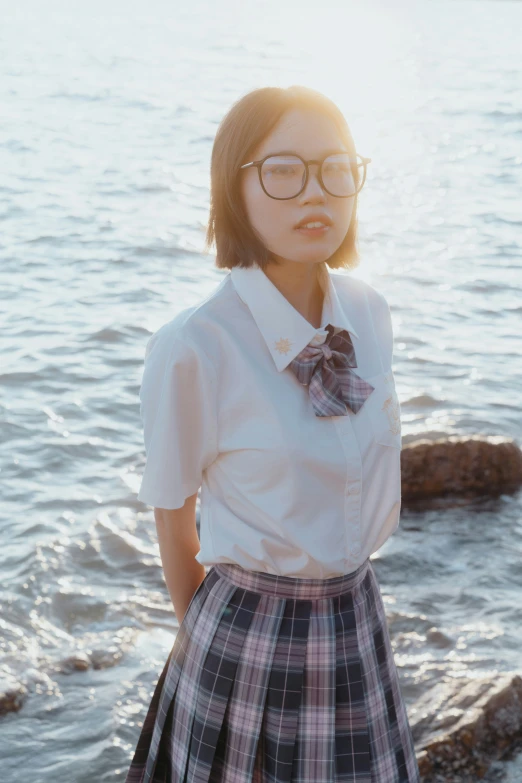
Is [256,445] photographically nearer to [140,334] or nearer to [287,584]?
[287,584]

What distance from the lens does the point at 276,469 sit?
1.93 metres

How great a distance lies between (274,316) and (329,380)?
15 cm

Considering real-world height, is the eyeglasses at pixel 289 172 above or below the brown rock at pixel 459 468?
above

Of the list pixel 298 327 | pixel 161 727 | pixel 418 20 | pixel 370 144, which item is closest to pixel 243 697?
pixel 161 727

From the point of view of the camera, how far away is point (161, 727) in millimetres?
2166

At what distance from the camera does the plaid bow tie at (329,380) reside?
6.48 feet

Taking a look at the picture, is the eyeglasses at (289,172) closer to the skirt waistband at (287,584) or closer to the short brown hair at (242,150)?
the short brown hair at (242,150)

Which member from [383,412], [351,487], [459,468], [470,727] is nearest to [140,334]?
[459,468]

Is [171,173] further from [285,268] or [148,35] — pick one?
[148,35]

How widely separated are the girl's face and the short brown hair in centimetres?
2

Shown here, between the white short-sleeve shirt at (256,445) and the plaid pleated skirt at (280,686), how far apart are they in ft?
0.25

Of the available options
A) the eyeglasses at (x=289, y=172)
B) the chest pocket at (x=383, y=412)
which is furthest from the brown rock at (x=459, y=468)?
the eyeglasses at (x=289, y=172)

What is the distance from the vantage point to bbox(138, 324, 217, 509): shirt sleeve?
1.94 m

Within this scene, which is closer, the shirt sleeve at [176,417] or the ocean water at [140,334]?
the shirt sleeve at [176,417]
